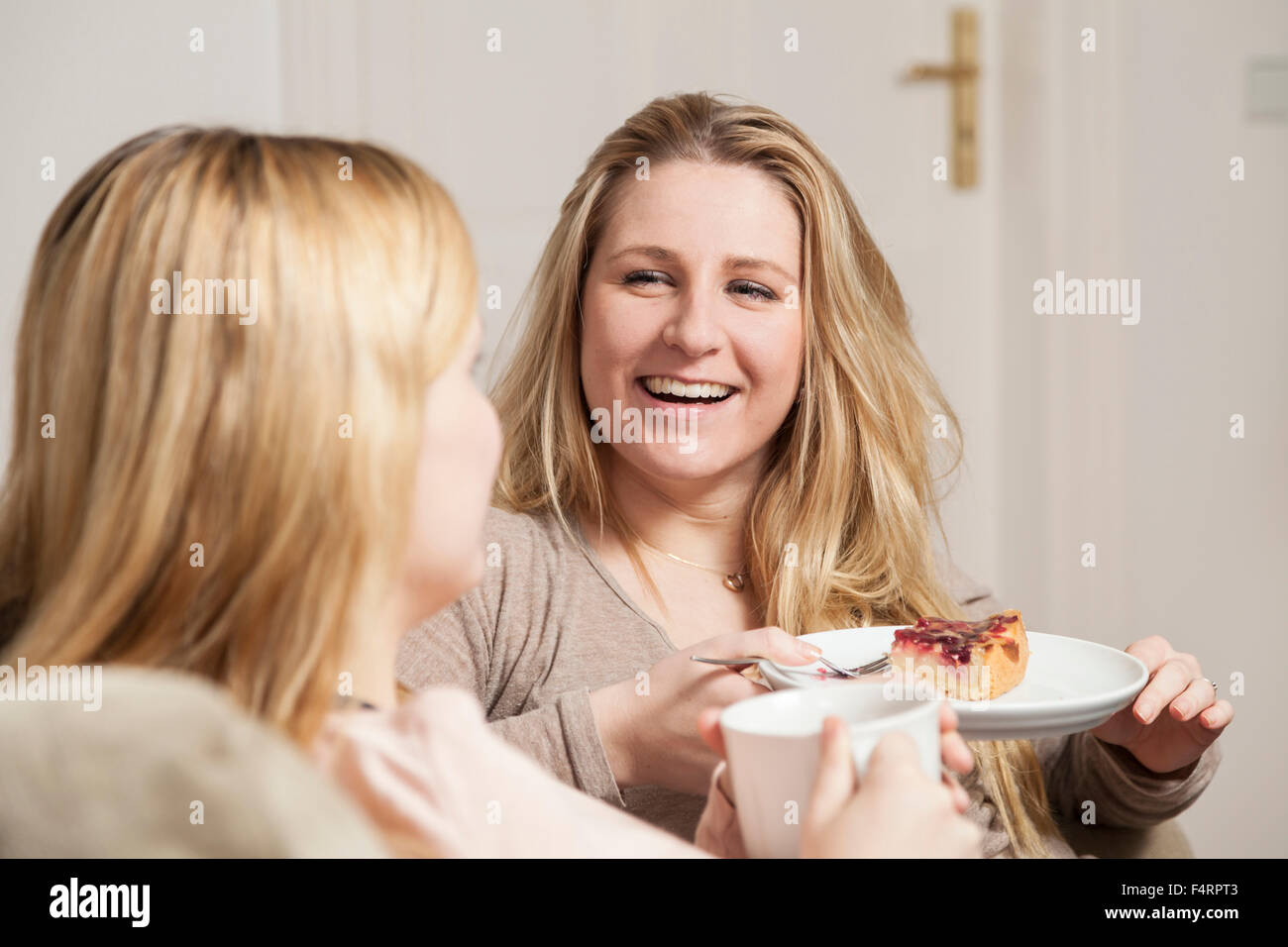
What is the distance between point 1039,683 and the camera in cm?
106

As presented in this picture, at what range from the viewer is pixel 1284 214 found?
2.21 meters

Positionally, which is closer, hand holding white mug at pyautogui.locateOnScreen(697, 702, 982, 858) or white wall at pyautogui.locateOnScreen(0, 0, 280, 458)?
hand holding white mug at pyautogui.locateOnScreen(697, 702, 982, 858)

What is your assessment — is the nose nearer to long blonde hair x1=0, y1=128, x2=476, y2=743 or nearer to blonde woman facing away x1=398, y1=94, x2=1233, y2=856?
blonde woman facing away x1=398, y1=94, x2=1233, y2=856

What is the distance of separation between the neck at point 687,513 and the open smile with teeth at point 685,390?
0.11 meters

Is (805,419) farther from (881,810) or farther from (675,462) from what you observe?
(881,810)

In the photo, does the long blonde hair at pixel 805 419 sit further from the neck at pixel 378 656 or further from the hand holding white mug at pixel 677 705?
the neck at pixel 378 656

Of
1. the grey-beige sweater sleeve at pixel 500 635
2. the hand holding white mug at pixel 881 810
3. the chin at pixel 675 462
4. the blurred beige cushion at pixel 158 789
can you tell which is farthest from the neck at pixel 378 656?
the chin at pixel 675 462

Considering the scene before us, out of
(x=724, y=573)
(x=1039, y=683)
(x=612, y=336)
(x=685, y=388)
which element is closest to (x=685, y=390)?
(x=685, y=388)

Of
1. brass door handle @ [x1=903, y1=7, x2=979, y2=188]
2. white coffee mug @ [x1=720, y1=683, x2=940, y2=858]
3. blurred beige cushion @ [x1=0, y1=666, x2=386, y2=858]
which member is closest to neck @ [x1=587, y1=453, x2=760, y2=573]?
white coffee mug @ [x1=720, y1=683, x2=940, y2=858]

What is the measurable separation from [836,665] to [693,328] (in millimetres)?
416

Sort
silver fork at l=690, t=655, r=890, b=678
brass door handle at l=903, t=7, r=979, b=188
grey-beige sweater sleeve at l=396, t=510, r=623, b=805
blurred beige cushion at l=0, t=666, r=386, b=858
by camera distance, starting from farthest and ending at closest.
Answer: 1. brass door handle at l=903, t=7, r=979, b=188
2. grey-beige sweater sleeve at l=396, t=510, r=623, b=805
3. silver fork at l=690, t=655, r=890, b=678
4. blurred beige cushion at l=0, t=666, r=386, b=858

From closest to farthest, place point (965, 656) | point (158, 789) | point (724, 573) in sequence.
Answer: point (158, 789) → point (965, 656) → point (724, 573)

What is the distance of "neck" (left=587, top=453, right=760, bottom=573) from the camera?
1422 millimetres
